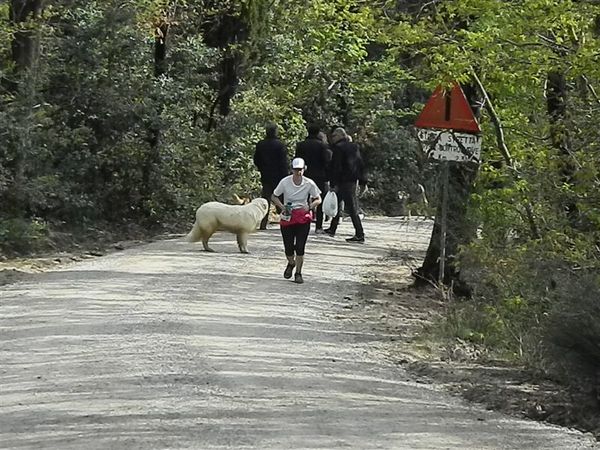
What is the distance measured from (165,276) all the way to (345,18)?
4.91m

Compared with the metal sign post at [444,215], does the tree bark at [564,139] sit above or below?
above

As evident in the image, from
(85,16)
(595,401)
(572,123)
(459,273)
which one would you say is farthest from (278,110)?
(595,401)

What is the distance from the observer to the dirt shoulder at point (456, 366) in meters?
10.9

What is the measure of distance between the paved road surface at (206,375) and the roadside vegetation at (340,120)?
5.21ft

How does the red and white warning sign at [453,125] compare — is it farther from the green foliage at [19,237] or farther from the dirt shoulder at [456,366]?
the green foliage at [19,237]

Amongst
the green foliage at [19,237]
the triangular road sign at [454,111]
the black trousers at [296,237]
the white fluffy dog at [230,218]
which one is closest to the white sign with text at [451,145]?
the triangular road sign at [454,111]

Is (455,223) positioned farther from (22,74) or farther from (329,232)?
(22,74)

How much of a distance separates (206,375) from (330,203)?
47.9ft

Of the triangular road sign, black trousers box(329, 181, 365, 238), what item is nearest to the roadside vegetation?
the triangular road sign

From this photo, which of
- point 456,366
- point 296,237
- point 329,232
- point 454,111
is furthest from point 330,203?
point 456,366

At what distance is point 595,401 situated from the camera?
35.0 feet

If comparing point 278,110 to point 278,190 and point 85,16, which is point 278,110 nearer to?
point 85,16

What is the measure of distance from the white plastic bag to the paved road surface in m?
6.30

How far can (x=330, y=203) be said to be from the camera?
2592 cm
